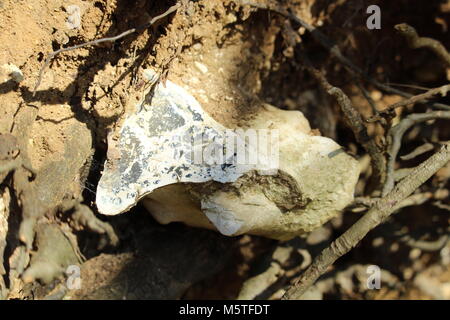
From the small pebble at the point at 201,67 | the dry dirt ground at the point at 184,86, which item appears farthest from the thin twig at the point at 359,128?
the small pebble at the point at 201,67

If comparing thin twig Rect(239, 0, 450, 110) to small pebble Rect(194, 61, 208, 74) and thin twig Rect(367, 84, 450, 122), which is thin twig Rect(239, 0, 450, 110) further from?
small pebble Rect(194, 61, 208, 74)

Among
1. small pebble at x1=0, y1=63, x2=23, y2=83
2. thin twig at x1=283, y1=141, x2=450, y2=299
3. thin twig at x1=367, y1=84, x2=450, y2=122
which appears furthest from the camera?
thin twig at x1=367, y1=84, x2=450, y2=122

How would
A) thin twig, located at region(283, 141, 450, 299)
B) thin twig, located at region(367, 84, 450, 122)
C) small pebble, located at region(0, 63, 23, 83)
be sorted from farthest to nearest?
thin twig, located at region(367, 84, 450, 122) < thin twig, located at region(283, 141, 450, 299) < small pebble, located at region(0, 63, 23, 83)

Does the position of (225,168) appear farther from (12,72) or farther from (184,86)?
(12,72)

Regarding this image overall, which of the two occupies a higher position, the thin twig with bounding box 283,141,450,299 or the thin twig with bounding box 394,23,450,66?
the thin twig with bounding box 394,23,450,66

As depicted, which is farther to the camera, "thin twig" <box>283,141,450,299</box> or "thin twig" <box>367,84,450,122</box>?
"thin twig" <box>367,84,450,122</box>

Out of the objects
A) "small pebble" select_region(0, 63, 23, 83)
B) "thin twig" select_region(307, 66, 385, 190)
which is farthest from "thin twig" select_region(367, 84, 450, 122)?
"small pebble" select_region(0, 63, 23, 83)

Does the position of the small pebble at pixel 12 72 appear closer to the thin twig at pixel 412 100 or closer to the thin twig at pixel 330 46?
the thin twig at pixel 330 46
